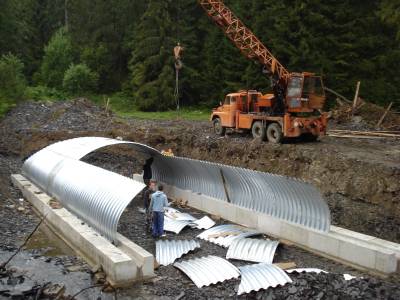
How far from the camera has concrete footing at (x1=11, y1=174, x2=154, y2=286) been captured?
386 inches

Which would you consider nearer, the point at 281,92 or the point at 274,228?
the point at 274,228

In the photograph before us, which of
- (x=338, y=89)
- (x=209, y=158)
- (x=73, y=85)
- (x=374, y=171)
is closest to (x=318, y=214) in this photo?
(x=374, y=171)

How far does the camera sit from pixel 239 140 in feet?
76.4

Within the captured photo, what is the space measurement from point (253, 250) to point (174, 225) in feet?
10.1

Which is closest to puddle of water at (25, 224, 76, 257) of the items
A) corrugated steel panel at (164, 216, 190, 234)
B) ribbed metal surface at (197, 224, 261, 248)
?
→ corrugated steel panel at (164, 216, 190, 234)

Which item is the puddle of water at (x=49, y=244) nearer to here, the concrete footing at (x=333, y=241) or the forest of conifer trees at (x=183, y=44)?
the concrete footing at (x=333, y=241)

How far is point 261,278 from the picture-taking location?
9531 millimetres

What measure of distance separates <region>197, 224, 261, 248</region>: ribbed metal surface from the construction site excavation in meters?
0.07

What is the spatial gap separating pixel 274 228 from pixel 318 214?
5.51 ft

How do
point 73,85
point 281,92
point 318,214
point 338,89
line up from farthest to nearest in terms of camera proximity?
1. point 73,85
2. point 338,89
3. point 281,92
4. point 318,214

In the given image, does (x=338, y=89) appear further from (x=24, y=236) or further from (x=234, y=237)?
(x=24, y=236)

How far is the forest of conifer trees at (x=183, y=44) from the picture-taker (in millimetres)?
36062

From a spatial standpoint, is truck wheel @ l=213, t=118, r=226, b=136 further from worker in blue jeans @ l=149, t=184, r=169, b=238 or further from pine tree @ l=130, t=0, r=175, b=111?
pine tree @ l=130, t=0, r=175, b=111

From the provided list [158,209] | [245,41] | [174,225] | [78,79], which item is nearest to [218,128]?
[245,41]
